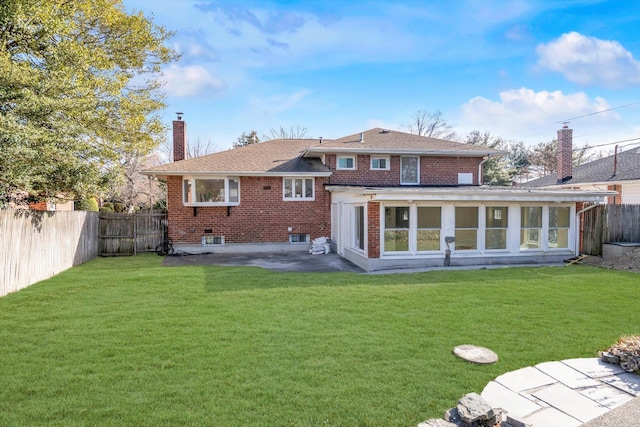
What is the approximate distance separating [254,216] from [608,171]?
1981cm

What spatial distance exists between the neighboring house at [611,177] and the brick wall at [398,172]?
7.10m

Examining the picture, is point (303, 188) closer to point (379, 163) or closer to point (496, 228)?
point (379, 163)

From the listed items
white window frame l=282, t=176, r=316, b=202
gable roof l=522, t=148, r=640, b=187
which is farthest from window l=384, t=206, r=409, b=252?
gable roof l=522, t=148, r=640, b=187

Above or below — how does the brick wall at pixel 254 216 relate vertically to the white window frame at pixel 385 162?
below

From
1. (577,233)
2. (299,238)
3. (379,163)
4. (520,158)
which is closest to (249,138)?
(379,163)

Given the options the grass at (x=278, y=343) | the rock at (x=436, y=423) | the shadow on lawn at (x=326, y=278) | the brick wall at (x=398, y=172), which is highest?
the brick wall at (x=398, y=172)

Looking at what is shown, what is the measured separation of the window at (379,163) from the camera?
54.7 feet

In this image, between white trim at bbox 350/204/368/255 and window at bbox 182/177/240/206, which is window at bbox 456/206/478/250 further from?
window at bbox 182/177/240/206

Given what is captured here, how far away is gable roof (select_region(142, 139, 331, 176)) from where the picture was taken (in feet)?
48.6

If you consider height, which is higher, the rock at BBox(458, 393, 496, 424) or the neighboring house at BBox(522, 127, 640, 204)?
the neighboring house at BBox(522, 127, 640, 204)

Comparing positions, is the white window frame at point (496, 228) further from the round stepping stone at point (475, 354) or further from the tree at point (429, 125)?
the tree at point (429, 125)

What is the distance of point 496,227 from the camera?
12.6 m

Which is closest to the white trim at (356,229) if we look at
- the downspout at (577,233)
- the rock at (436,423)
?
the downspout at (577,233)

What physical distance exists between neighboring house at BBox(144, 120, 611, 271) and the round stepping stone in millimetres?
6163
